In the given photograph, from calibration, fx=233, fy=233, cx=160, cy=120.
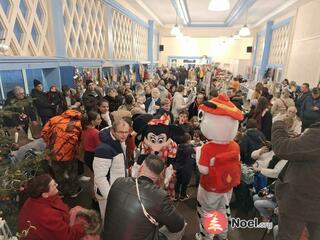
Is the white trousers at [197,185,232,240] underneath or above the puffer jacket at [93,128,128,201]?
underneath

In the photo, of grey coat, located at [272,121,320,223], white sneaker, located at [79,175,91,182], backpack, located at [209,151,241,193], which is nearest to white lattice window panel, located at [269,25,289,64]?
backpack, located at [209,151,241,193]

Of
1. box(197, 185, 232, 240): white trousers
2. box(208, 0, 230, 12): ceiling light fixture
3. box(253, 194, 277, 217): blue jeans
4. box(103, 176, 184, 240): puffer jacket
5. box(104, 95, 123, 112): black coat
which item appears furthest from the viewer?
box(104, 95, 123, 112): black coat

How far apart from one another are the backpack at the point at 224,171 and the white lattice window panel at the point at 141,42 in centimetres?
831

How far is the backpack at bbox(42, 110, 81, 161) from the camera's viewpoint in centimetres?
262

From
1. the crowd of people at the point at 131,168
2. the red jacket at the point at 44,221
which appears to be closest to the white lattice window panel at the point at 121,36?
the crowd of people at the point at 131,168

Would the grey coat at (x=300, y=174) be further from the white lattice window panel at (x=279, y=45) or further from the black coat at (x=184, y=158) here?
the white lattice window panel at (x=279, y=45)

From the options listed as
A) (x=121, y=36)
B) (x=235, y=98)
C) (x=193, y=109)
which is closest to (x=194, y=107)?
(x=193, y=109)

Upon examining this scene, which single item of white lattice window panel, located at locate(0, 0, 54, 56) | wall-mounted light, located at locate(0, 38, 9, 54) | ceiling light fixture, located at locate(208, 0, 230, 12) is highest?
ceiling light fixture, located at locate(208, 0, 230, 12)

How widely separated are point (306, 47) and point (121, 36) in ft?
18.8

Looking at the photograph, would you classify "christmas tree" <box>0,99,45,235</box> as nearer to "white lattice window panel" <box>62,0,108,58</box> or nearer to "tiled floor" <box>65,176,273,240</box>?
"tiled floor" <box>65,176,273,240</box>

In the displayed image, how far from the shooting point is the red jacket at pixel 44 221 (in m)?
1.43

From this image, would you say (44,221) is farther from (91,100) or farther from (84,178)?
(91,100)

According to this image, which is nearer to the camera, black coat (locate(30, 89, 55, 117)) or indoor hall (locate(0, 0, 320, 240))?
indoor hall (locate(0, 0, 320, 240))

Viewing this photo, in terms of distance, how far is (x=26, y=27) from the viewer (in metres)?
3.57
